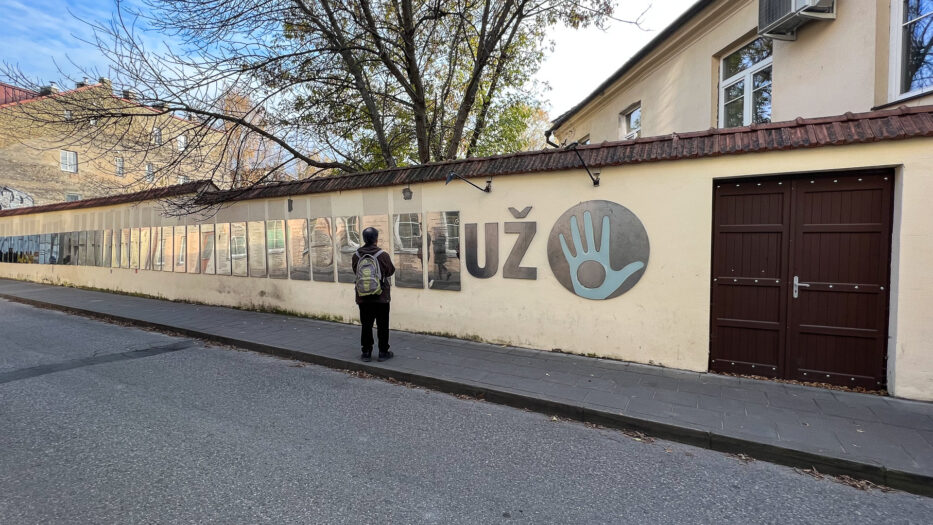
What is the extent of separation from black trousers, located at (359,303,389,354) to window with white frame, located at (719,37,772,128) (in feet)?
22.0

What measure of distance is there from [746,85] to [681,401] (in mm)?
6075

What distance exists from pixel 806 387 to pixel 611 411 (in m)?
2.38

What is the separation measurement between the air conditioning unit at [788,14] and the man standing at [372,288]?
20.1 feet

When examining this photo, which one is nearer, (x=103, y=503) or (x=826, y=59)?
(x=103, y=503)

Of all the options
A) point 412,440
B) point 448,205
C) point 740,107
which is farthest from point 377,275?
point 740,107

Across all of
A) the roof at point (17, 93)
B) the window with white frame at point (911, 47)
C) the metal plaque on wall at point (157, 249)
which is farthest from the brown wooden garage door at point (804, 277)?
the metal plaque on wall at point (157, 249)

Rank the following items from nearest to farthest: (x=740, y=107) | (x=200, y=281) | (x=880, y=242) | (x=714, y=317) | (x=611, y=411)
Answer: (x=611, y=411)
(x=880, y=242)
(x=714, y=317)
(x=740, y=107)
(x=200, y=281)

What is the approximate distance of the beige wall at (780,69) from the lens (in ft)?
16.5

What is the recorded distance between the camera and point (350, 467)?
313 centimetres

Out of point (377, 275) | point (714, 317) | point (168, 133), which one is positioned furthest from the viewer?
point (168, 133)

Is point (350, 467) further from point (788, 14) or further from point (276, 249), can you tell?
point (788, 14)

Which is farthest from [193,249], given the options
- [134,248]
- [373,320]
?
[373,320]

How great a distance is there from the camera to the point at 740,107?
7449 millimetres

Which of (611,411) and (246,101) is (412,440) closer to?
(611,411)
